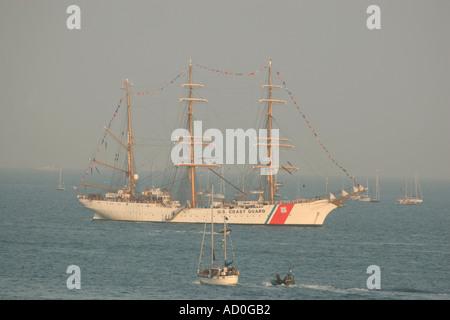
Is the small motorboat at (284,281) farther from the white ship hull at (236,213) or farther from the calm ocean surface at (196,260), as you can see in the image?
the white ship hull at (236,213)

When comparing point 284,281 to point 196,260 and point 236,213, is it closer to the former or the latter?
point 196,260

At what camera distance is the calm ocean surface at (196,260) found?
65.0 metres

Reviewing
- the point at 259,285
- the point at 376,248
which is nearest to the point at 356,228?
the point at 376,248

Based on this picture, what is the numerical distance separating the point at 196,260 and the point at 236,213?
33.6 m

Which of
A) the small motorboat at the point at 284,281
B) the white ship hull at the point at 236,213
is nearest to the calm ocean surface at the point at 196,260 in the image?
the small motorboat at the point at 284,281

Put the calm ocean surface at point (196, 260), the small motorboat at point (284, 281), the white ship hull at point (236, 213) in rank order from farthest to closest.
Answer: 1. the white ship hull at point (236, 213)
2. the small motorboat at point (284, 281)
3. the calm ocean surface at point (196, 260)

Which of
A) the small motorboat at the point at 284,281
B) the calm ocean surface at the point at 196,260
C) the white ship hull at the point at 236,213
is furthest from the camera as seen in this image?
the white ship hull at the point at 236,213

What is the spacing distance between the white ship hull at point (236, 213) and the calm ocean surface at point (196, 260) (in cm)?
206

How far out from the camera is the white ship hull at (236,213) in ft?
372

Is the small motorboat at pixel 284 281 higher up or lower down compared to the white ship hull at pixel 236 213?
lower down

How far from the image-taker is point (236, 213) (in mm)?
113312

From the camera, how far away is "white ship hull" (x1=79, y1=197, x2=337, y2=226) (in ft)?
372

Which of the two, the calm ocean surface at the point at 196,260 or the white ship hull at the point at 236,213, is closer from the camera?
the calm ocean surface at the point at 196,260
